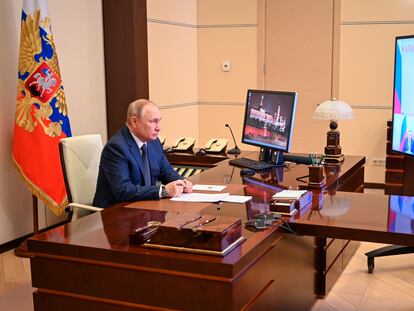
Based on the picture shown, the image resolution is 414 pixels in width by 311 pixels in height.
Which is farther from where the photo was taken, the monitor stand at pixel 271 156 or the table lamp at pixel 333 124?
the table lamp at pixel 333 124

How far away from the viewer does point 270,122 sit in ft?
13.1

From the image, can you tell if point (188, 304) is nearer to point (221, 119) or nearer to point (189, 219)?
point (189, 219)

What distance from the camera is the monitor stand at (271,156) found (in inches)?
162

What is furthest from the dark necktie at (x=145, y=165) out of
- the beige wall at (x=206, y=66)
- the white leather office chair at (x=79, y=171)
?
the beige wall at (x=206, y=66)

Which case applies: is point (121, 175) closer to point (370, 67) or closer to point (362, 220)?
point (362, 220)

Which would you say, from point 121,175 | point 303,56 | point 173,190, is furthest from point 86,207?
point 303,56

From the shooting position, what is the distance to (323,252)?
3.51 metres

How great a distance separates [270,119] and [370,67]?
118 inches

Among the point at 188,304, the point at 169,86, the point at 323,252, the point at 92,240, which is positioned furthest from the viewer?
the point at 169,86

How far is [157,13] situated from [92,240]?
4.38m

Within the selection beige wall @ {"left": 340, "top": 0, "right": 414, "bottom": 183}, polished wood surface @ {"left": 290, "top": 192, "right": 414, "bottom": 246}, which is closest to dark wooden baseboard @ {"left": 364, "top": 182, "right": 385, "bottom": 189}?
beige wall @ {"left": 340, "top": 0, "right": 414, "bottom": 183}

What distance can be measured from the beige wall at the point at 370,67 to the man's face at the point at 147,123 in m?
3.90

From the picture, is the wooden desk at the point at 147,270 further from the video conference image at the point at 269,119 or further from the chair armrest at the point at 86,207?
the video conference image at the point at 269,119

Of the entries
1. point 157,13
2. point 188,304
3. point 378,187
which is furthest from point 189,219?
point 378,187
